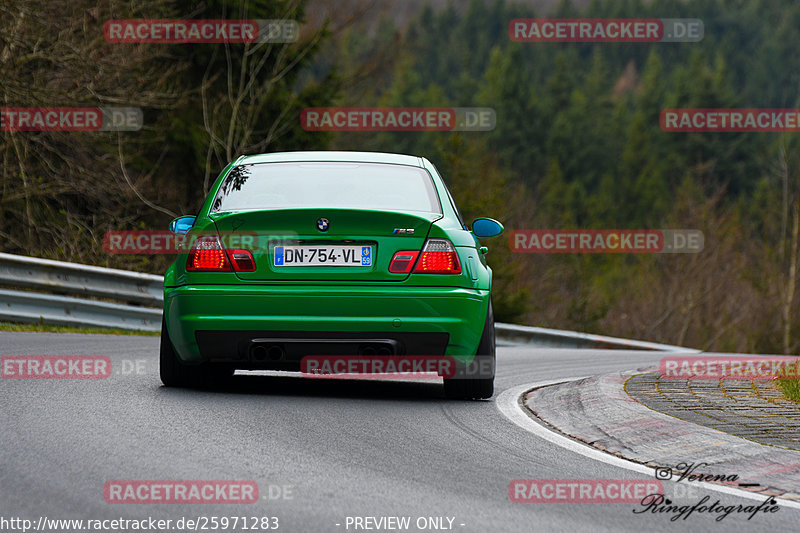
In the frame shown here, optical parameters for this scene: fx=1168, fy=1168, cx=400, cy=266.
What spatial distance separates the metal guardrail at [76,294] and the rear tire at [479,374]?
718 cm

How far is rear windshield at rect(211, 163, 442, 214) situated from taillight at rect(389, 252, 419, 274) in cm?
35

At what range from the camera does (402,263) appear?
7320 millimetres

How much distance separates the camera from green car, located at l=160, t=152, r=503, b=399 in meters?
7.23

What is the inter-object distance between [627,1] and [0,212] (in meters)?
167

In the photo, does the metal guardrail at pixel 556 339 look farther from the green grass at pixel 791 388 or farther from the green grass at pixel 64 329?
the green grass at pixel 791 388

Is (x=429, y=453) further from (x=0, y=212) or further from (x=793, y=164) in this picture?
(x=793, y=164)

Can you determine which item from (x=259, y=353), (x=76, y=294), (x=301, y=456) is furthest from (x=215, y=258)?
(x=76, y=294)

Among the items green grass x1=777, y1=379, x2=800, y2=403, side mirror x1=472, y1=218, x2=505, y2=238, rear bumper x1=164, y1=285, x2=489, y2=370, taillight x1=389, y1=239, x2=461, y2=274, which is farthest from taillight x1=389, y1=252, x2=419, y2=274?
green grass x1=777, y1=379, x2=800, y2=403

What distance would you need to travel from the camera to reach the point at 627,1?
176 metres

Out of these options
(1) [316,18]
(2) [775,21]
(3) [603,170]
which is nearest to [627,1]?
(2) [775,21]

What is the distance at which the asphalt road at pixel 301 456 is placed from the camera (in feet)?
14.6

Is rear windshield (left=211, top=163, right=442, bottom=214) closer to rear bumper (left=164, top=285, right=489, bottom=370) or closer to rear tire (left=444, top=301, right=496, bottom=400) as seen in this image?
rear bumper (left=164, top=285, right=489, bottom=370)

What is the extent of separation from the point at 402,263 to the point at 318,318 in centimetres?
63

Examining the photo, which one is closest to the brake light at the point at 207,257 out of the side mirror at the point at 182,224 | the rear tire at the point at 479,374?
the side mirror at the point at 182,224
